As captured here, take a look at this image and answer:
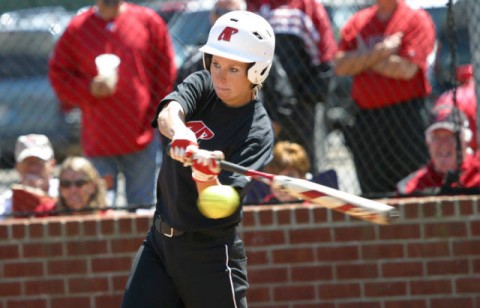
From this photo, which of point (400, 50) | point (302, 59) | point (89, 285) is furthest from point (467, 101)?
point (89, 285)

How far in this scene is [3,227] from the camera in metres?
6.19

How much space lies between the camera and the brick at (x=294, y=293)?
6086 mm

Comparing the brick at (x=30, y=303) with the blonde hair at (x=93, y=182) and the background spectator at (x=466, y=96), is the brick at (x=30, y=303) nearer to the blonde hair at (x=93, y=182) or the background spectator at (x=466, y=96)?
the blonde hair at (x=93, y=182)

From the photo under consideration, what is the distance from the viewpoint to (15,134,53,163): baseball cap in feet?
22.7

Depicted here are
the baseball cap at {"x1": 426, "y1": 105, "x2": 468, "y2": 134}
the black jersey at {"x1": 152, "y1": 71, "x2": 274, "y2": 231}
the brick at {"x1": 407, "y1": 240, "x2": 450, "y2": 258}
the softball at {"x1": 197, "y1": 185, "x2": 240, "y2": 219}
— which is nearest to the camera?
the softball at {"x1": 197, "y1": 185, "x2": 240, "y2": 219}

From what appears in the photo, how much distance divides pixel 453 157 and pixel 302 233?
110 centimetres

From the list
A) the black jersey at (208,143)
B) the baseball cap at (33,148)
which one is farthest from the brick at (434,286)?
the baseball cap at (33,148)

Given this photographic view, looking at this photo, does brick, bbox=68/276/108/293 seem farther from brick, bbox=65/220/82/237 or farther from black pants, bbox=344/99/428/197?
black pants, bbox=344/99/428/197

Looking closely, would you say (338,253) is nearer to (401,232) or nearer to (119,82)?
(401,232)

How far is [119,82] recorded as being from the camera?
6.64 meters

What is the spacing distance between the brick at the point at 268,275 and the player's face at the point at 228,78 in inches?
71.1

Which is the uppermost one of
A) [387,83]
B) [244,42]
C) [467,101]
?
[387,83]

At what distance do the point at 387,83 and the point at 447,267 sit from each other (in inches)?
50.7

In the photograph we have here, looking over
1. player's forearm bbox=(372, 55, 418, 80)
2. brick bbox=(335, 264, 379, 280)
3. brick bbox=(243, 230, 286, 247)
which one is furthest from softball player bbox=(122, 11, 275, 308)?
player's forearm bbox=(372, 55, 418, 80)
